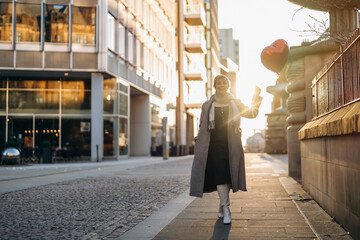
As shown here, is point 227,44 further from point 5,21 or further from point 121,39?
point 5,21

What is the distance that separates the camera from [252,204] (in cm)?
714

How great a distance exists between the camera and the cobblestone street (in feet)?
17.2

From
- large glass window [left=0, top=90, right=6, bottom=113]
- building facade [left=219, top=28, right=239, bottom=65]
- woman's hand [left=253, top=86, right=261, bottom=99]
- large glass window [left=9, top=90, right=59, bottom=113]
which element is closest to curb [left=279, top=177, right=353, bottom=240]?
woman's hand [left=253, top=86, right=261, bottom=99]

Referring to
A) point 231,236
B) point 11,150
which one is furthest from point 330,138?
point 11,150

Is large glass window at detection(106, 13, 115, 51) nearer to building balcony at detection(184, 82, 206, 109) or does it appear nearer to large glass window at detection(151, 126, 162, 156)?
large glass window at detection(151, 126, 162, 156)

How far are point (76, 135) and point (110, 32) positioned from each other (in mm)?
6071

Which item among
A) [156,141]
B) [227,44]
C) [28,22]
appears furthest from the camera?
[227,44]

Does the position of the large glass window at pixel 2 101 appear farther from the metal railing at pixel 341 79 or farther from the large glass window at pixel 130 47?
the metal railing at pixel 341 79

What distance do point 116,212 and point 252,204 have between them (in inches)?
78.6

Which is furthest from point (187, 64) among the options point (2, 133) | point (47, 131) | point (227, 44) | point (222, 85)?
point (227, 44)

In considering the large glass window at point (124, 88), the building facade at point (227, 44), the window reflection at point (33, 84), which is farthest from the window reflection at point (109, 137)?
the building facade at point (227, 44)

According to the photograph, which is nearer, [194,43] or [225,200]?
[225,200]

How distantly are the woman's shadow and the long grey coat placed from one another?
15.7 inches

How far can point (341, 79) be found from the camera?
5312mm
